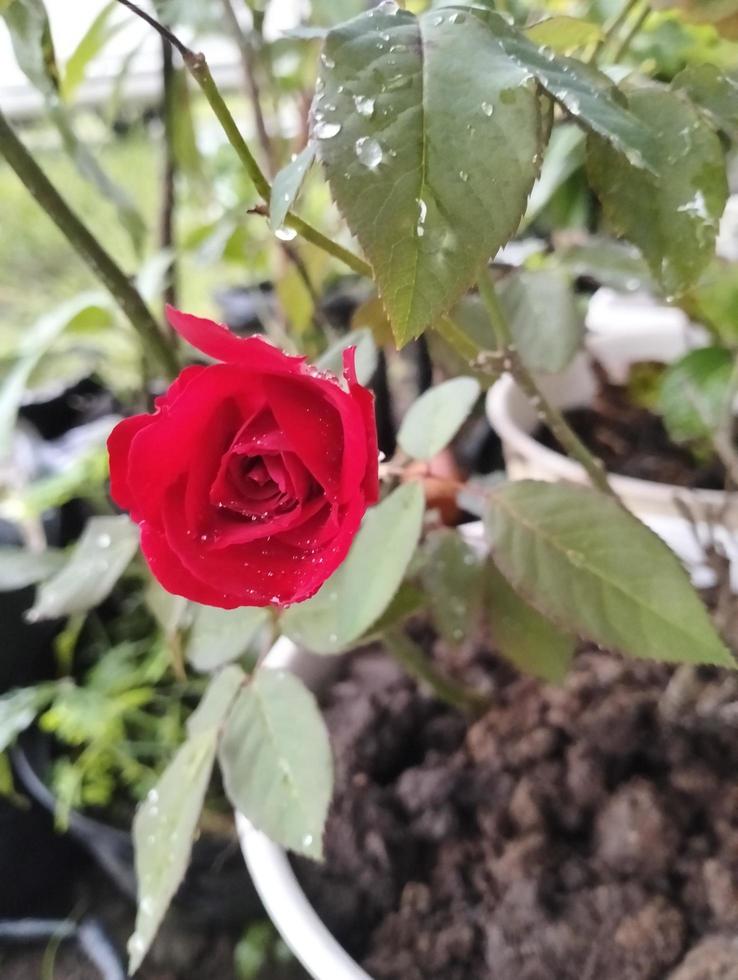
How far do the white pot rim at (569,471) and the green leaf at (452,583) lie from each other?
0.13 meters

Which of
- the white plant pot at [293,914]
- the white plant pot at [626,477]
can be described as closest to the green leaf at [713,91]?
the white plant pot at [626,477]

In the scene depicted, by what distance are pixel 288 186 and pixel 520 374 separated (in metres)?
0.16

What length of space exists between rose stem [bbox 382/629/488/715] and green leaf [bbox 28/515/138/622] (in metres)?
0.16

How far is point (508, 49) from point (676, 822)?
43 cm

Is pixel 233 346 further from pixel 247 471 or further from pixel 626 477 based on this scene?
pixel 626 477

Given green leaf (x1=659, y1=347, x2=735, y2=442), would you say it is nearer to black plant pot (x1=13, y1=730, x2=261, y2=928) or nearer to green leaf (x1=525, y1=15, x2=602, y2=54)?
green leaf (x1=525, y1=15, x2=602, y2=54)

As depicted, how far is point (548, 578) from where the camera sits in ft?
1.26

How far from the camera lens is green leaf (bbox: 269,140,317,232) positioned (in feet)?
0.81

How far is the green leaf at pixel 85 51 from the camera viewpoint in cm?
59

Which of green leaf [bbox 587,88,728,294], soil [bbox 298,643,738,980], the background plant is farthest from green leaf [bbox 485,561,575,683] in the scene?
green leaf [bbox 587,88,728,294]

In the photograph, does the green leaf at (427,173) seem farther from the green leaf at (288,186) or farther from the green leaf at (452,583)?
the green leaf at (452,583)

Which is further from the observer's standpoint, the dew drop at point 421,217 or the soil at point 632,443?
the soil at point 632,443

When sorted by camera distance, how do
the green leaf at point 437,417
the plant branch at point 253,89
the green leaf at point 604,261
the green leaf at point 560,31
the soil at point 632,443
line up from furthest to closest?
the soil at point 632,443 < the plant branch at point 253,89 < the green leaf at point 604,261 < the green leaf at point 437,417 < the green leaf at point 560,31

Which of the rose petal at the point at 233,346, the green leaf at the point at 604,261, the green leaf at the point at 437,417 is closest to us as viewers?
the rose petal at the point at 233,346
